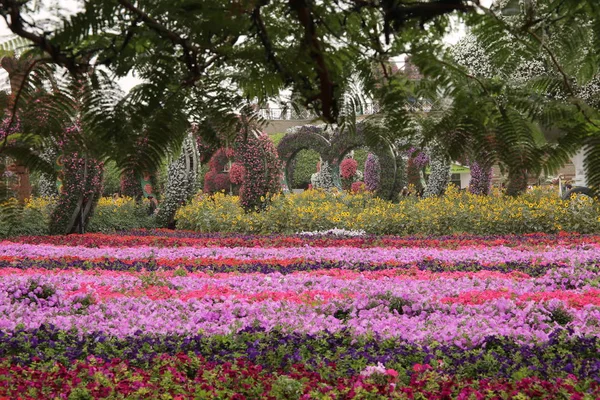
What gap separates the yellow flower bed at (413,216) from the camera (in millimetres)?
12836

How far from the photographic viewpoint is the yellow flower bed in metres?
12.8

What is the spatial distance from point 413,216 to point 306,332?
9394mm

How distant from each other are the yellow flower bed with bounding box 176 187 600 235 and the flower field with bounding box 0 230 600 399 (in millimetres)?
5000

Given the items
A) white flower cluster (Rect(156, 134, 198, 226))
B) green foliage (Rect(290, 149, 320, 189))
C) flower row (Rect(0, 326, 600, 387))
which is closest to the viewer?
flower row (Rect(0, 326, 600, 387))

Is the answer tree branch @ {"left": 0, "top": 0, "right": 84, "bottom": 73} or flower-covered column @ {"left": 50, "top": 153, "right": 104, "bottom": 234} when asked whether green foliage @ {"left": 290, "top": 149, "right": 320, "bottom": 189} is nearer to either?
flower-covered column @ {"left": 50, "top": 153, "right": 104, "bottom": 234}

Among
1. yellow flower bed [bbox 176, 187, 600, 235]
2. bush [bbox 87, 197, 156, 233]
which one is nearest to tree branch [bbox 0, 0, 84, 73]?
yellow flower bed [bbox 176, 187, 600, 235]

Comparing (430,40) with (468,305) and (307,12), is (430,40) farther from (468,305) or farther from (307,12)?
(468,305)

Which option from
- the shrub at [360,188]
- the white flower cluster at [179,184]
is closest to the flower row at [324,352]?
the white flower cluster at [179,184]

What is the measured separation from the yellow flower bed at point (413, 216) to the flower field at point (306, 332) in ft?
16.4

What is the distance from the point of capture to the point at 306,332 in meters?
4.54

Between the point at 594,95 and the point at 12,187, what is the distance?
945 millimetres

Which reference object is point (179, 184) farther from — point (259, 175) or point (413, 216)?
point (413, 216)

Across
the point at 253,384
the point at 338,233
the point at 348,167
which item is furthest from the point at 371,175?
the point at 253,384

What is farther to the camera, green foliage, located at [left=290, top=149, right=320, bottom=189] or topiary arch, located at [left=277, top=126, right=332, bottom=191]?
green foliage, located at [left=290, top=149, right=320, bottom=189]
